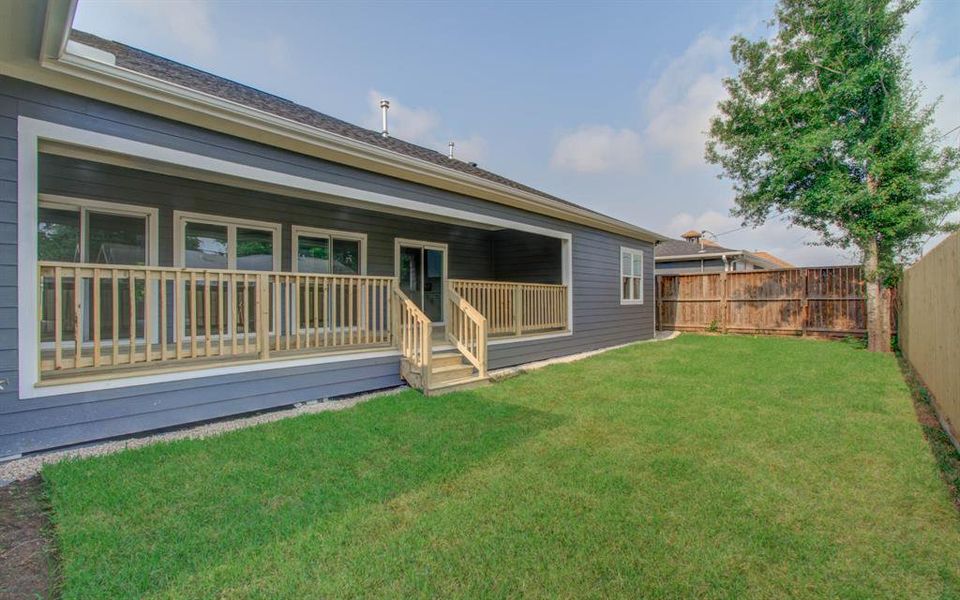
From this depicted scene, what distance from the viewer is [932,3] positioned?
8750mm

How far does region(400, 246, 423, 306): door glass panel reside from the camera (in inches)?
338

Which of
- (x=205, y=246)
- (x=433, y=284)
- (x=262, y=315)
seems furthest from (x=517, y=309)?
(x=205, y=246)

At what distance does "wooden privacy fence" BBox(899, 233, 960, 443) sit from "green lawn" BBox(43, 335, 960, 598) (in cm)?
45

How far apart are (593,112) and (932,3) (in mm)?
7267

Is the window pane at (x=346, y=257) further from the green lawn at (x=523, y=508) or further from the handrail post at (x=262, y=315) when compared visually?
the green lawn at (x=523, y=508)

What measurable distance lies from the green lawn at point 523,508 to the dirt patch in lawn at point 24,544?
0.10 m

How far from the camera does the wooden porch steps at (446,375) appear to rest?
5.73 metres

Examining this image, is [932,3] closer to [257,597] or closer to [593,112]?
[593,112]

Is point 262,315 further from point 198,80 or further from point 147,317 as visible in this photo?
point 198,80

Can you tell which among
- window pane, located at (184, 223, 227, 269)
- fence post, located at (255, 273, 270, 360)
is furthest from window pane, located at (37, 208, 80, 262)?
fence post, located at (255, 273, 270, 360)

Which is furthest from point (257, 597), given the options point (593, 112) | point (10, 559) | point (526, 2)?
point (593, 112)

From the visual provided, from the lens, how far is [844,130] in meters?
9.61

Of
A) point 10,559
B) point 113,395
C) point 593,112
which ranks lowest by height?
point 10,559

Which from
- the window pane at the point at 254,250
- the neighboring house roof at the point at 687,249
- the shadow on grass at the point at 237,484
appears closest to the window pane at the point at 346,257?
the window pane at the point at 254,250
